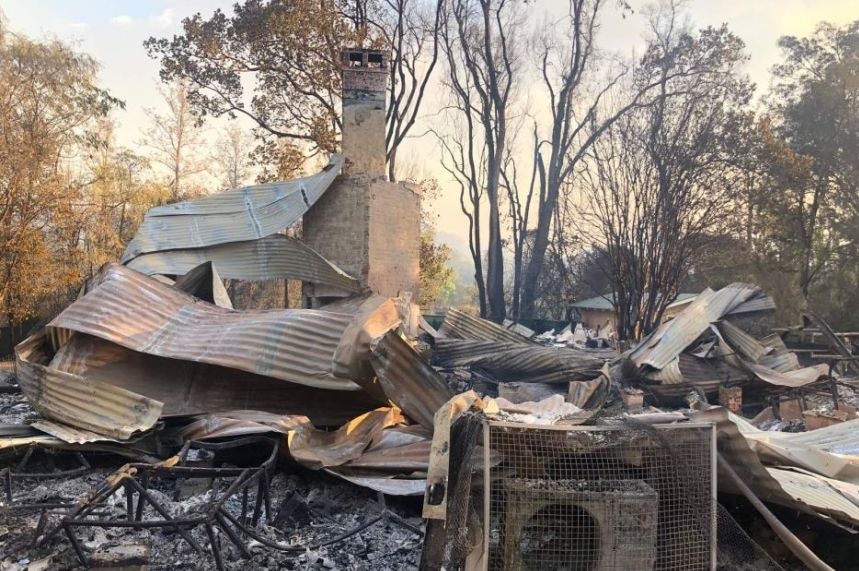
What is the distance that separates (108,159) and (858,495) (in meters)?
21.1

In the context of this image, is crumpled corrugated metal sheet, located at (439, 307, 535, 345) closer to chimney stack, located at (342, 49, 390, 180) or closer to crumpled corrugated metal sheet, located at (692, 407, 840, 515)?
chimney stack, located at (342, 49, 390, 180)

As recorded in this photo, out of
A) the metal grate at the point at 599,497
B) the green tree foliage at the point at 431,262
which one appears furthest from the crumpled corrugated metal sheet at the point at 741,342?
the green tree foliage at the point at 431,262

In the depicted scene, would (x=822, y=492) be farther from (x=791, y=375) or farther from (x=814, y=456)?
(x=791, y=375)

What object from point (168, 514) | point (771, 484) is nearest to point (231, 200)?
point (168, 514)

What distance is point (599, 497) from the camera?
8.41ft

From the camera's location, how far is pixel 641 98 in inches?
637

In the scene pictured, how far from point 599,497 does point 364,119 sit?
11.6 meters

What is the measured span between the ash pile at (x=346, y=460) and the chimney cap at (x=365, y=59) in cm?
847

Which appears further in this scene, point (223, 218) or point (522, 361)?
point (223, 218)

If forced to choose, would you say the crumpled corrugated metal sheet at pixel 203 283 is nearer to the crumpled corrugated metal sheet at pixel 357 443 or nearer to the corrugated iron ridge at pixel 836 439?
the crumpled corrugated metal sheet at pixel 357 443

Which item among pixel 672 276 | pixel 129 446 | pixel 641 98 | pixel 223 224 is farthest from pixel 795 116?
pixel 129 446

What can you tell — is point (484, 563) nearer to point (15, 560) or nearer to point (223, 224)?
point (15, 560)

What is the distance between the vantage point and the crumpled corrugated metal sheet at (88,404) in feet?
15.0

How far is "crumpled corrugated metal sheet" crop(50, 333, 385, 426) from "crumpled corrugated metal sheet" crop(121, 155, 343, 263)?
4.41m
